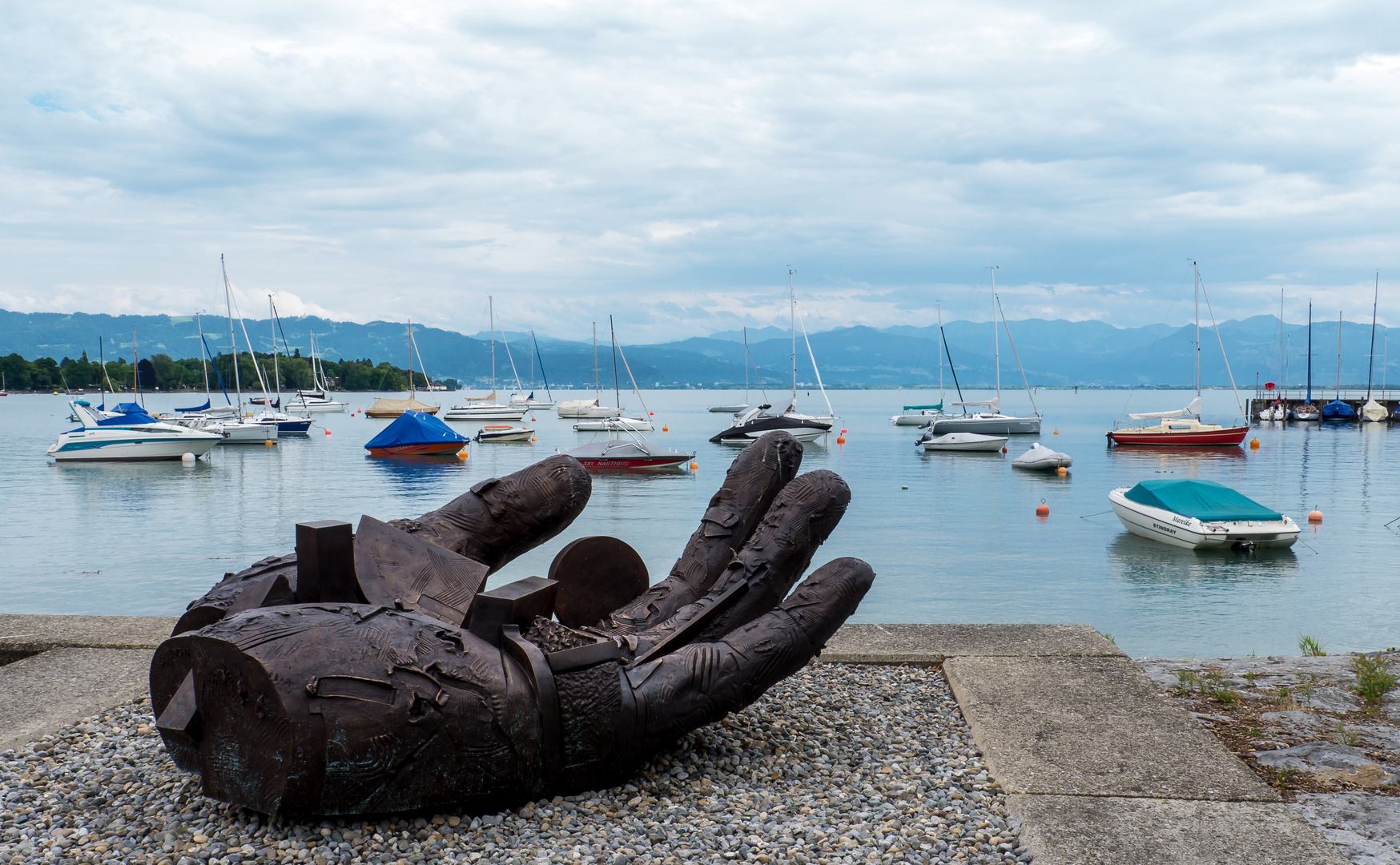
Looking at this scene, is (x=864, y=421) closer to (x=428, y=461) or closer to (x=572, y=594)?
(x=428, y=461)

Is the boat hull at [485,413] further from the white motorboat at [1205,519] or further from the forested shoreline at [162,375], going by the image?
the white motorboat at [1205,519]

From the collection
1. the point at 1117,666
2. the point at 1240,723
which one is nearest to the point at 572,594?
the point at 1117,666

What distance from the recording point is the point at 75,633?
22.4 ft

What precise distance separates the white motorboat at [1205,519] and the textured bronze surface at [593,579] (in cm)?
1923

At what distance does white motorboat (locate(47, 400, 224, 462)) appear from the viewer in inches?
1780

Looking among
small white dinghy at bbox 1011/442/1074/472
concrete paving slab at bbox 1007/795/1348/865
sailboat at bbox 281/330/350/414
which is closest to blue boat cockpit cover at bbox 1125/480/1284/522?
concrete paving slab at bbox 1007/795/1348/865

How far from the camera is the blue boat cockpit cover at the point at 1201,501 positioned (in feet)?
69.6

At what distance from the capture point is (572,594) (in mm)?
5637

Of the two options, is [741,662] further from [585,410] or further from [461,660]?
[585,410]

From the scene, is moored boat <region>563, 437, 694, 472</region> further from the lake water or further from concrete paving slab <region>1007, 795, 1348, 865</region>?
concrete paving slab <region>1007, 795, 1348, 865</region>

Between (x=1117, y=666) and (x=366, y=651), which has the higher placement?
(x=366, y=651)

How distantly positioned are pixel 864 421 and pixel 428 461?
61747mm

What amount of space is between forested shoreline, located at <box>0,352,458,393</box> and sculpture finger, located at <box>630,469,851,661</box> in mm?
144782

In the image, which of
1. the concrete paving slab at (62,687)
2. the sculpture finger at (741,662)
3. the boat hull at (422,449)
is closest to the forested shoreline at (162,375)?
the boat hull at (422,449)
